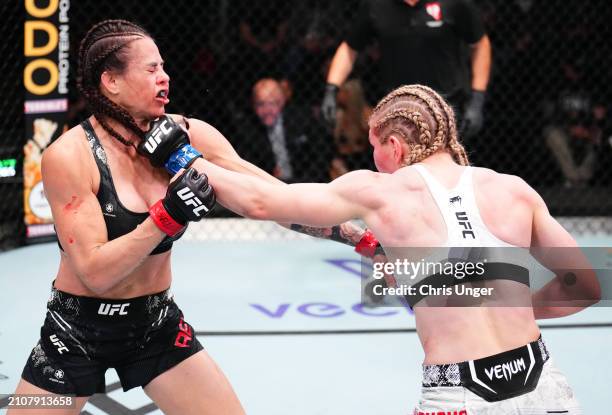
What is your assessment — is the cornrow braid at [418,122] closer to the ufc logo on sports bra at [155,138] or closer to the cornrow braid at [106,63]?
the ufc logo on sports bra at [155,138]

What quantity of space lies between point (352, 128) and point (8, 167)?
2.25 m

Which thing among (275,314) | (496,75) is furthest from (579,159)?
(275,314)

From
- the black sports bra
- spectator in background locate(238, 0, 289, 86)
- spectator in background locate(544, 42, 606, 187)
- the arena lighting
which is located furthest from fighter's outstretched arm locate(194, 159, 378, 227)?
spectator in background locate(544, 42, 606, 187)

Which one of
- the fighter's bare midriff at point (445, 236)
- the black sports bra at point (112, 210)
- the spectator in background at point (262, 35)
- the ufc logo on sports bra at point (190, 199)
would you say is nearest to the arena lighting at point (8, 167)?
the spectator in background at point (262, 35)

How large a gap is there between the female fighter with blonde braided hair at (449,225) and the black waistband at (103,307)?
40 centimetres

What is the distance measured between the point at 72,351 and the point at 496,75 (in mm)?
4567

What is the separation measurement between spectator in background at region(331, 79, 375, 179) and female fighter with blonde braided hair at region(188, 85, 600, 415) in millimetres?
3858

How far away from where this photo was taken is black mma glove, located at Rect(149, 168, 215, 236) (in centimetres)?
211

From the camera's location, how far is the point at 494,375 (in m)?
1.94

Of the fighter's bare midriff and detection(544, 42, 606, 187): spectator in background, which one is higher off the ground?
the fighter's bare midriff

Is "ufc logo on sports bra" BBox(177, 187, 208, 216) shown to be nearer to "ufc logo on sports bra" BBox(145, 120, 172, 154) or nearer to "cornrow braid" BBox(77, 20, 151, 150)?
"ufc logo on sports bra" BBox(145, 120, 172, 154)

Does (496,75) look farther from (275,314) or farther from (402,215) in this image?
(402,215)

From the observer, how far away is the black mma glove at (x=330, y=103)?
486cm

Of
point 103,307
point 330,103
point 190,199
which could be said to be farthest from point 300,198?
point 330,103
